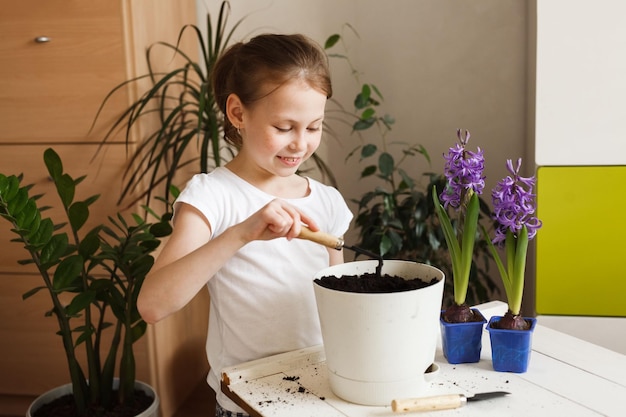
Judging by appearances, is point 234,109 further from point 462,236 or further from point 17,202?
point 17,202

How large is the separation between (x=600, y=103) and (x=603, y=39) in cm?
17

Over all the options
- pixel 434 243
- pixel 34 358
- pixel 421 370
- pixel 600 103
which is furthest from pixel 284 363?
pixel 34 358

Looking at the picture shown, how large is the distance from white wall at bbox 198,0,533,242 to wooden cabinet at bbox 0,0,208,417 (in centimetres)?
55

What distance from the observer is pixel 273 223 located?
37.9 inches

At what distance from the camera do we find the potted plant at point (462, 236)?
3.36 ft

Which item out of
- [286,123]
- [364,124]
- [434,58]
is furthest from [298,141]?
[434,58]

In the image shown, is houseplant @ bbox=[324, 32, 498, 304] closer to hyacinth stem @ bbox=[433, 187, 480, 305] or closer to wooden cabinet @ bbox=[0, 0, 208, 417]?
wooden cabinet @ bbox=[0, 0, 208, 417]

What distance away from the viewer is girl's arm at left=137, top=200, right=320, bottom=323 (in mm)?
968

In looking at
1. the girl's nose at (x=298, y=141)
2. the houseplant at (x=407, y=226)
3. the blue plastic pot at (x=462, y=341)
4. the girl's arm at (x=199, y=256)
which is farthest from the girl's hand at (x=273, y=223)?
the houseplant at (x=407, y=226)

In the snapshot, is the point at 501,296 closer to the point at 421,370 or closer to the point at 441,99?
the point at 441,99

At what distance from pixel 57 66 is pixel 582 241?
1.65 m

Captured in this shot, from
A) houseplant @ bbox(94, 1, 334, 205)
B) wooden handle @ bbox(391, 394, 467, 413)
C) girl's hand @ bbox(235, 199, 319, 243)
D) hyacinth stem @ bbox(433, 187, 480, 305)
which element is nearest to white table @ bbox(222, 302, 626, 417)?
wooden handle @ bbox(391, 394, 467, 413)

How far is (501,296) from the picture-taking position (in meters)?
2.47

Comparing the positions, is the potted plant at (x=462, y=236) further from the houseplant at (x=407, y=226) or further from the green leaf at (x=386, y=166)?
the green leaf at (x=386, y=166)
